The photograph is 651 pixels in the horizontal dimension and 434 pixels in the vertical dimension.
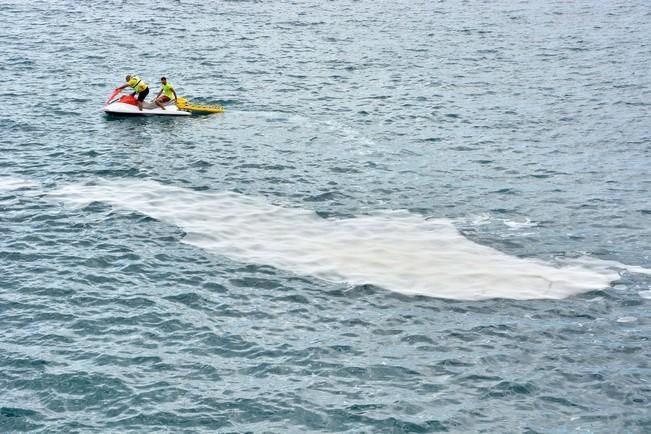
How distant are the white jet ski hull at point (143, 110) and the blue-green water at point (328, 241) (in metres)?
0.92

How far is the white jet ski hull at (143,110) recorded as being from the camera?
64.1m

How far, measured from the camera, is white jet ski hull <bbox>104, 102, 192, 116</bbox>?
64.1 m

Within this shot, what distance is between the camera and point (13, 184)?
5188cm

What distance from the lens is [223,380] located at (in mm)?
33125

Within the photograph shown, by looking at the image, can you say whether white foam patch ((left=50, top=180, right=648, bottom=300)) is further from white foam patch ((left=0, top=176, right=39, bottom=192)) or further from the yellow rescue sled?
the yellow rescue sled

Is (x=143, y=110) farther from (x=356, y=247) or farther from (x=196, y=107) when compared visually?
(x=356, y=247)

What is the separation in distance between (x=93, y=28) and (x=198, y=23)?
10428 millimetres

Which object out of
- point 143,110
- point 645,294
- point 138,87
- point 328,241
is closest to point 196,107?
point 143,110

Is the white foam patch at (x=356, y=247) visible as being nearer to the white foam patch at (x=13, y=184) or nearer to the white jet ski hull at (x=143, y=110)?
the white foam patch at (x=13, y=184)

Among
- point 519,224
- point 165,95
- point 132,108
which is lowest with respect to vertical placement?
point 519,224

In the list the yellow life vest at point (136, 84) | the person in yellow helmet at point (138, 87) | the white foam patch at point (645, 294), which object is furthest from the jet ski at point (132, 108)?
the white foam patch at point (645, 294)

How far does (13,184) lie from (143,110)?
14842 millimetres

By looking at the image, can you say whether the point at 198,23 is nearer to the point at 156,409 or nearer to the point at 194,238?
the point at 194,238

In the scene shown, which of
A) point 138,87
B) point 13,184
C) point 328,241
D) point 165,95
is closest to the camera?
point 328,241
